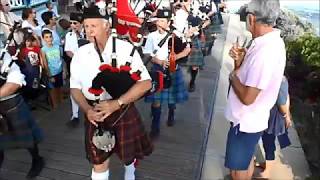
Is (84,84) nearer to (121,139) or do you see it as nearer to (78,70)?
(78,70)

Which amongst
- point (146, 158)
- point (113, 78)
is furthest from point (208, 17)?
point (113, 78)

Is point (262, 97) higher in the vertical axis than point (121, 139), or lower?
higher

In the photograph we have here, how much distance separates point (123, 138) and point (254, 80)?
1.00 m

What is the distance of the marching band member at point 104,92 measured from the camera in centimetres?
227

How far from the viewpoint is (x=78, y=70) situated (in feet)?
7.84

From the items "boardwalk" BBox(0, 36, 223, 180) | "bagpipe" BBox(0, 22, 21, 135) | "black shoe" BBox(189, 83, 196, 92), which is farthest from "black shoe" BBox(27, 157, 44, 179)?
"black shoe" BBox(189, 83, 196, 92)

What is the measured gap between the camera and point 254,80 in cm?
218

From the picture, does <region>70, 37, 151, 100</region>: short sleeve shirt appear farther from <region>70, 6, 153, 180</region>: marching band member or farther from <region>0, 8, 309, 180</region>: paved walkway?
<region>0, 8, 309, 180</region>: paved walkway

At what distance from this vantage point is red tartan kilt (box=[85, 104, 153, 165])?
2.50 m

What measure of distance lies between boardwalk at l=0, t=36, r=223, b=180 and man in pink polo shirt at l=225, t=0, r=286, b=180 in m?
1.00

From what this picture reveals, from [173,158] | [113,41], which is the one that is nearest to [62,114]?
[173,158]

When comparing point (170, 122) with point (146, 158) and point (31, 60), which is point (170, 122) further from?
point (31, 60)

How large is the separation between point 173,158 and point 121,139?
1272mm

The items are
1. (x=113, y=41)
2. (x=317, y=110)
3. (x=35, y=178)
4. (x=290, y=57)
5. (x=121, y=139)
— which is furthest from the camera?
(x=290, y=57)
